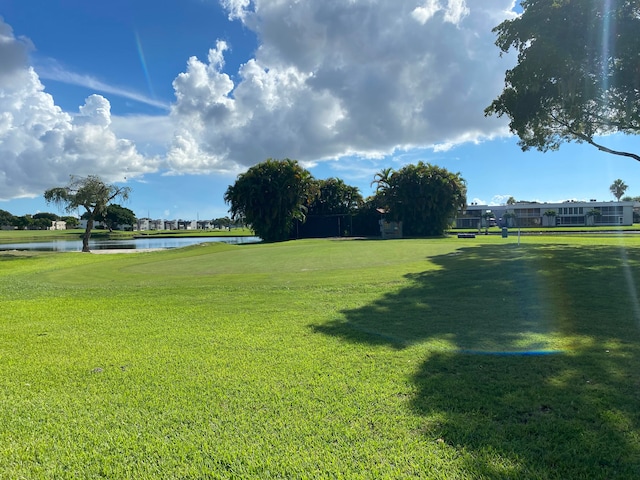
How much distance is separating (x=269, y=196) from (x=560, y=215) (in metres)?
83.1

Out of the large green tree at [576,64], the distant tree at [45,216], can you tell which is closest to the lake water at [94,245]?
the large green tree at [576,64]

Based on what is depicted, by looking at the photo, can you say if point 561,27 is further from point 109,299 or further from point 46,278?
point 46,278

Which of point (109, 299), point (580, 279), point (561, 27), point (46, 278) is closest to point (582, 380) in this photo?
point (580, 279)

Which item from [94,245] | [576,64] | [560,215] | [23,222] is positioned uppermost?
[576,64]

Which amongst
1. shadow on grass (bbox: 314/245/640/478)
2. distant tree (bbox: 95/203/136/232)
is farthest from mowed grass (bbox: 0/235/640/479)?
distant tree (bbox: 95/203/136/232)

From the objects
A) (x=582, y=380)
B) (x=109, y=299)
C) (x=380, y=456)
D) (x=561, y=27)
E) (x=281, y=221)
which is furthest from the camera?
(x=281, y=221)

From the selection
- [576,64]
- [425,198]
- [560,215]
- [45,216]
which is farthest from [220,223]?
[576,64]

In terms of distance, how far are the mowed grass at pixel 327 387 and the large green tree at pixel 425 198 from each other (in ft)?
120

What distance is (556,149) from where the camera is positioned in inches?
890

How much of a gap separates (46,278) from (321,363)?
12112 millimetres

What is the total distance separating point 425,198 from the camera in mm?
43969

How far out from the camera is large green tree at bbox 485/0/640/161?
1488 cm

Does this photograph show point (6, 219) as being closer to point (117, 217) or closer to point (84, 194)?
point (117, 217)

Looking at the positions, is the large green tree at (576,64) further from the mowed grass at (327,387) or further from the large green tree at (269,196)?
the large green tree at (269,196)
